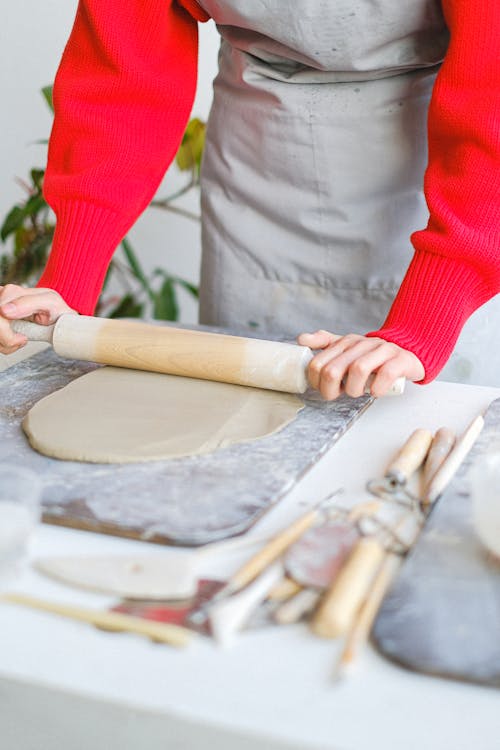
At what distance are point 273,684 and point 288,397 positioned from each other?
51cm

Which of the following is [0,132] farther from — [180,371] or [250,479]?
[250,479]

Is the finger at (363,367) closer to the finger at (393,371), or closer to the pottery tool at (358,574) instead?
the finger at (393,371)

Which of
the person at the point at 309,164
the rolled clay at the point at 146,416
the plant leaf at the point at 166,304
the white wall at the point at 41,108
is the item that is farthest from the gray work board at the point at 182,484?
the white wall at the point at 41,108

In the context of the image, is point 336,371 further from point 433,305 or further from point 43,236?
point 43,236

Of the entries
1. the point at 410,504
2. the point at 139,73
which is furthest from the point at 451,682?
the point at 139,73

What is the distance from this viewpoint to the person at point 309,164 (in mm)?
1095

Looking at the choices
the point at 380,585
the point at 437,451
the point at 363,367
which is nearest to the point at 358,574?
the point at 380,585

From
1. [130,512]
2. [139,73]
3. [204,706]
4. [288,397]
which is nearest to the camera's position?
[204,706]

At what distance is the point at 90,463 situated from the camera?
86 centimetres

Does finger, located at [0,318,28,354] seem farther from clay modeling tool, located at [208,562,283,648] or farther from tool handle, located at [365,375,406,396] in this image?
clay modeling tool, located at [208,562,283,648]

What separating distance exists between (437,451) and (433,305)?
0.27 metres

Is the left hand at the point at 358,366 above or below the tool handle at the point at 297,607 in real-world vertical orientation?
above

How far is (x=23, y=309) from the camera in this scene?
115cm

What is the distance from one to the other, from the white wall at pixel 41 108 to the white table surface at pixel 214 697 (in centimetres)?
198
